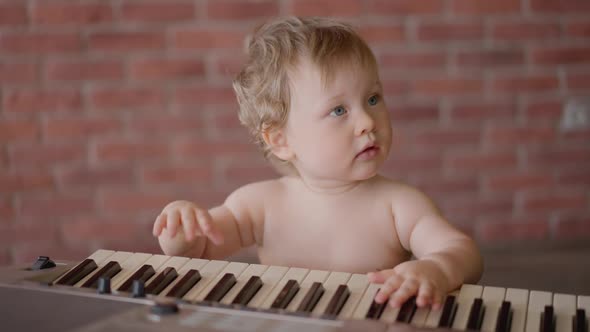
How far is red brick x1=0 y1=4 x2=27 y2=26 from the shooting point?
8.61 ft

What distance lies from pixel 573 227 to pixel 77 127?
6.20 feet

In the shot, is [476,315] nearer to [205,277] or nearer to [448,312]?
[448,312]

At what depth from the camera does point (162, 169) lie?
2.78m

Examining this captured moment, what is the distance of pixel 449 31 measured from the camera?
2713 mm

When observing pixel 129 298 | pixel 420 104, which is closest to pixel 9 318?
pixel 129 298

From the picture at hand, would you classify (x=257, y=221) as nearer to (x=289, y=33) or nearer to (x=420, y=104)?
(x=289, y=33)

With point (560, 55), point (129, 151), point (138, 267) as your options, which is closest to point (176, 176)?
point (129, 151)

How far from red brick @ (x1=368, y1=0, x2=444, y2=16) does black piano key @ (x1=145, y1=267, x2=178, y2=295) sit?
1.77 m

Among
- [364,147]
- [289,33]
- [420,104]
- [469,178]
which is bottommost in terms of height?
[469,178]

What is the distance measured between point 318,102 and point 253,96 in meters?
0.20

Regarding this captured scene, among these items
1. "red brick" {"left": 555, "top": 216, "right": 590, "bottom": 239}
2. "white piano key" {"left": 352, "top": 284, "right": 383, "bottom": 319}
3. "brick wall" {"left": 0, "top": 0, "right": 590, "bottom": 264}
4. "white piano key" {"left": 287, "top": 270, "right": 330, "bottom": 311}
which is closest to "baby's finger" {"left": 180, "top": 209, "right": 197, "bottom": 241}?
"white piano key" {"left": 287, "top": 270, "right": 330, "bottom": 311}

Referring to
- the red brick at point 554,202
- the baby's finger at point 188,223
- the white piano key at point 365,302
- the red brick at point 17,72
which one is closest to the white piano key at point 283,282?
the white piano key at point 365,302

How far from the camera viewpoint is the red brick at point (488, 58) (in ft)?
9.00

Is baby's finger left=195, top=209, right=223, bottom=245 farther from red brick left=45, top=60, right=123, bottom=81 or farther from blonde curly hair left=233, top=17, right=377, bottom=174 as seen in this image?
red brick left=45, top=60, right=123, bottom=81
